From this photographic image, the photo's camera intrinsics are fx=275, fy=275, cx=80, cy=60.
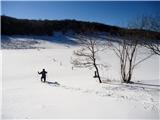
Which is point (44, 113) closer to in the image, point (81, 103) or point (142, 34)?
point (81, 103)

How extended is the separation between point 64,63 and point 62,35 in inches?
1700

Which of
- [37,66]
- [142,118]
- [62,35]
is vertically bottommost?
[142,118]

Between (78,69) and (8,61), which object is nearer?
(78,69)

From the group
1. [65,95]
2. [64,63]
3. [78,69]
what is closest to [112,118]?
[65,95]

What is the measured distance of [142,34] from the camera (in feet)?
75.0

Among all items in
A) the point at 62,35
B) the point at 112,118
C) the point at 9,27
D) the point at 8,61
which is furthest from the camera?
the point at 62,35

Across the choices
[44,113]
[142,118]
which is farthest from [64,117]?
[142,118]

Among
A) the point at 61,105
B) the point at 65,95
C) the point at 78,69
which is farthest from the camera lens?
the point at 78,69

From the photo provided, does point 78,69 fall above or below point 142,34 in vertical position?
below

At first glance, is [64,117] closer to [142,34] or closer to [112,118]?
[112,118]

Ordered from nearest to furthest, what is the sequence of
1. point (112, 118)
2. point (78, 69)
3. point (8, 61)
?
1. point (112, 118)
2. point (78, 69)
3. point (8, 61)

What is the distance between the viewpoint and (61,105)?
12.2 metres

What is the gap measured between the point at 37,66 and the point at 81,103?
2043 cm

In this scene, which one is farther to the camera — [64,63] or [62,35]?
[62,35]
